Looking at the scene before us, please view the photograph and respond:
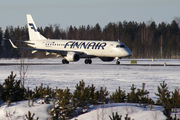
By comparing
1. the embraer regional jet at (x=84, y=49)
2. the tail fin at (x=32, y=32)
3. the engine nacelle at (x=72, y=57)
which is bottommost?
the engine nacelle at (x=72, y=57)

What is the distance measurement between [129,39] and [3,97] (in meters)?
98.5

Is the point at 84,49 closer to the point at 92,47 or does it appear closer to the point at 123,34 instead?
the point at 92,47

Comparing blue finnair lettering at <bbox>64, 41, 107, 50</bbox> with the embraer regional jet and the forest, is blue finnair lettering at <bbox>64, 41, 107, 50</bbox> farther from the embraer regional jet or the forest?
the forest

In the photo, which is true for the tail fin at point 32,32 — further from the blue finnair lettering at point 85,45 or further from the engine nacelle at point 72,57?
the engine nacelle at point 72,57

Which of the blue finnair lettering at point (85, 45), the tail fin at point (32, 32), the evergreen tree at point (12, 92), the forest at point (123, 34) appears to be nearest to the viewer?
the evergreen tree at point (12, 92)

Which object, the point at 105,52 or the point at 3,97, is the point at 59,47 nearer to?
the point at 105,52

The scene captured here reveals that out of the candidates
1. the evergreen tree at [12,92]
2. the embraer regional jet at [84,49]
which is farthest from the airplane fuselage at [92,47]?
the evergreen tree at [12,92]

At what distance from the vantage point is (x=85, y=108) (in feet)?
32.9

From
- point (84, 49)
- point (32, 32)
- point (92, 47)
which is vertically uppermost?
point (32, 32)

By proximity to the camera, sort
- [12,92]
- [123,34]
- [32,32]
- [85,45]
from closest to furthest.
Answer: [12,92] → [85,45] → [32,32] → [123,34]

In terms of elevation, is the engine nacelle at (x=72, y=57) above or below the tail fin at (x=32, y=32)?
below

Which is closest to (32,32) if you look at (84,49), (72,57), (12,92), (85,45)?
(85,45)

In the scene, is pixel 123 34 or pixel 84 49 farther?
pixel 123 34

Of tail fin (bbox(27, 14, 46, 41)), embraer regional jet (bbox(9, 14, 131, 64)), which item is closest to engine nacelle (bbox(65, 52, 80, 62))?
embraer regional jet (bbox(9, 14, 131, 64))
